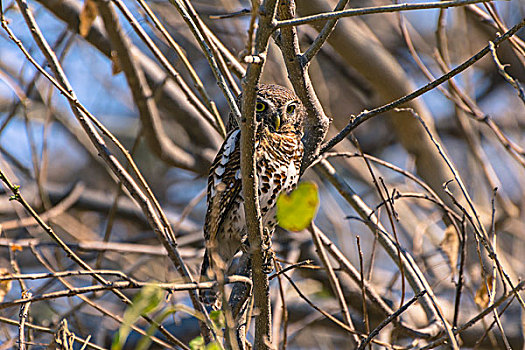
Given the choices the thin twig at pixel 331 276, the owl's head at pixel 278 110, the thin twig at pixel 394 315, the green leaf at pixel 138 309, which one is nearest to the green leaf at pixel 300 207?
the green leaf at pixel 138 309

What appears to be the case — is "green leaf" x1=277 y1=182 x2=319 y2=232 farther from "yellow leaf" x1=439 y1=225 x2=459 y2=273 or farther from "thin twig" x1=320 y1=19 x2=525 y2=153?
"yellow leaf" x1=439 y1=225 x2=459 y2=273

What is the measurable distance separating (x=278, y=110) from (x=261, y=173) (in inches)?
22.7

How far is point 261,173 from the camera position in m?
3.46

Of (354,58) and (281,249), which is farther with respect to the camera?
(281,249)

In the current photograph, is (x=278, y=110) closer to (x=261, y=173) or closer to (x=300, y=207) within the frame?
(x=261, y=173)

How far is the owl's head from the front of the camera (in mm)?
3840

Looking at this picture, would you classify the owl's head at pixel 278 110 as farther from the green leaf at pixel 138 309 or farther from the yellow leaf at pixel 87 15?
the green leaf at pixel 138 309

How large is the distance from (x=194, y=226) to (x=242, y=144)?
4591 millimetres

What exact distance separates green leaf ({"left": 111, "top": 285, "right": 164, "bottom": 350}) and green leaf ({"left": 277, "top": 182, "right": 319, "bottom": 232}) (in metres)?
0.37

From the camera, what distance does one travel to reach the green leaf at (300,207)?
1543 millimetres

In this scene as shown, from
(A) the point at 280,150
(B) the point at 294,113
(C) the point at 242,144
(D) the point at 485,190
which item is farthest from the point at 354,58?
(C) the point at 242,144

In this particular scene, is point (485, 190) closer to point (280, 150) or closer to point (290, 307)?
point (290, 307)

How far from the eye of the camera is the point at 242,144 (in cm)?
185

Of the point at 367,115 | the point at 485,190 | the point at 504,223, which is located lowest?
the point at 367,115
